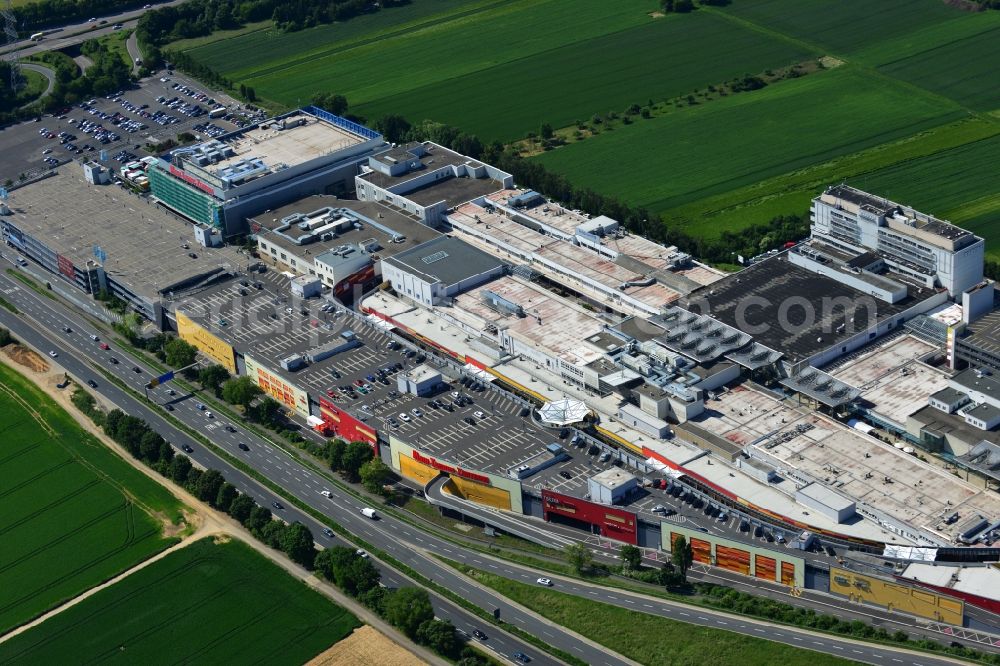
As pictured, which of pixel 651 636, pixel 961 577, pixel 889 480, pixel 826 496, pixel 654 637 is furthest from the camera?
pixel 889 480

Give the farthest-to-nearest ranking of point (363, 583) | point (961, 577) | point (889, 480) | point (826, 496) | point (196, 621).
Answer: point (889, 480)
point (826, 496)
point (363, 583)
point (196, 621)
point (961, 577)

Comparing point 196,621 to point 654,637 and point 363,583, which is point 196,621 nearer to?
point 363,583

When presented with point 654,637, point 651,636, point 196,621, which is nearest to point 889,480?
point 654,637

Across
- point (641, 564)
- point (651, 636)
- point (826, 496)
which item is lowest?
point (651, 636)

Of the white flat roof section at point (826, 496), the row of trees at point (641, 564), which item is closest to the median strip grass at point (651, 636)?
the row of trees at point (641, 564)

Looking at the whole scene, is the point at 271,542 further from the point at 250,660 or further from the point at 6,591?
the point at 6,591

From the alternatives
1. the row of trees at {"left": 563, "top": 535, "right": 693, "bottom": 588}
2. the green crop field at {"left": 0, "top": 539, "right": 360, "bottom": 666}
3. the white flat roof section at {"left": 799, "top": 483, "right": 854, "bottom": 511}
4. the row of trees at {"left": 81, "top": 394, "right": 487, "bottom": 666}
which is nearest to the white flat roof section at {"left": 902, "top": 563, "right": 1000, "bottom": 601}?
the white flat roof section at {"left": 799, "top": 483, "right": 854, "bottom": 511}

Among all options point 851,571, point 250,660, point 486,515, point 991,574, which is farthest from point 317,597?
point 991,574

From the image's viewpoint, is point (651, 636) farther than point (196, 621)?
No
